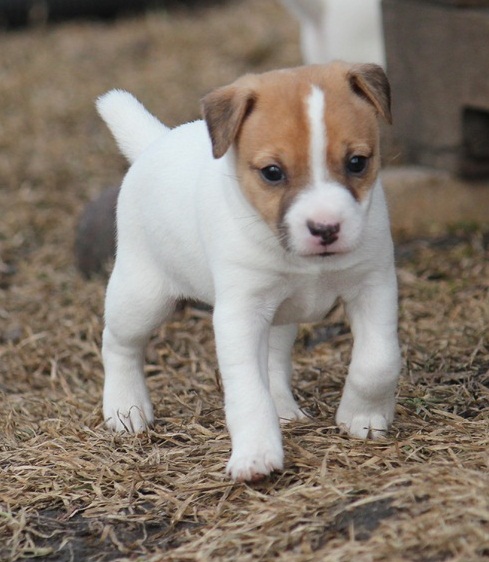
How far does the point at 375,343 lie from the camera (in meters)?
4.27

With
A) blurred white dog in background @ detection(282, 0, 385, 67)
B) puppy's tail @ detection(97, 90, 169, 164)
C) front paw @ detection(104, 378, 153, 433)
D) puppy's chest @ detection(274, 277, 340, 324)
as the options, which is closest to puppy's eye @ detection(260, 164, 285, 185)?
puppy's chest @ detection(274, 277, 340, 324)

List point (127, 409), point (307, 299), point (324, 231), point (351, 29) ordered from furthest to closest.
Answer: point (351, 29), point (127, 409), point (307, 299), point (324, 231)

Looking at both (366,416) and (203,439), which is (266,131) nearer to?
(366,416)

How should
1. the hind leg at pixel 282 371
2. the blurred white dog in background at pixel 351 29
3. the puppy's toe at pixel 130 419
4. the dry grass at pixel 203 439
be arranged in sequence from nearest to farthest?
the dry grass at pixel 203 439 < the hind leg at pixel 282 371 < the puppy's toe at pixel 130 419 < the blurred white dog in background at pixel 351 29

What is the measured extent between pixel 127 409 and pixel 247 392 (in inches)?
40.4

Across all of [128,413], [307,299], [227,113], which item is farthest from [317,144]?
[128,413]

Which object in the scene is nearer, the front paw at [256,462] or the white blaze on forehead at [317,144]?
the white blaze on forehead at [317,144]

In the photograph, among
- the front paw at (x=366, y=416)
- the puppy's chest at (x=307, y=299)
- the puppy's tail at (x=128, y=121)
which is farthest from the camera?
the puppy's tail at (x=128, y=121)

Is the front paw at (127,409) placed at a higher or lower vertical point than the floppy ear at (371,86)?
lower

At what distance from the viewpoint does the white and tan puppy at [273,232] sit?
387 centimetres

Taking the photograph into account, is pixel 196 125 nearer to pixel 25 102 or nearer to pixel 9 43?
pixel 25 102

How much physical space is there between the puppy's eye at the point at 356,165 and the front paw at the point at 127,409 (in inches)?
59.7

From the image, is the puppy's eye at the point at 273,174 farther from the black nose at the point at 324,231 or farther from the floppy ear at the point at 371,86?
the floppy ear at the point at 371,86

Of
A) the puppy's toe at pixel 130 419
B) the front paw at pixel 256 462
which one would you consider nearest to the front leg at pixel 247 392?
the front paw at pixel 256 462
